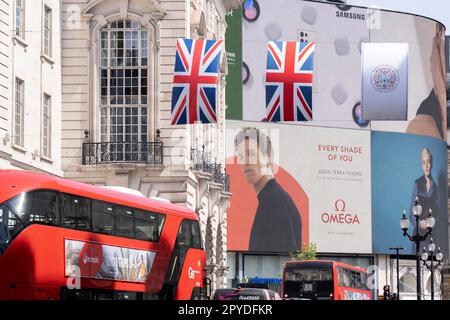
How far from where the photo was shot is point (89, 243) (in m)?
29.7

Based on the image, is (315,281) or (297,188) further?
(297,188)

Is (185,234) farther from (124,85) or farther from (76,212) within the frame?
(124,85)

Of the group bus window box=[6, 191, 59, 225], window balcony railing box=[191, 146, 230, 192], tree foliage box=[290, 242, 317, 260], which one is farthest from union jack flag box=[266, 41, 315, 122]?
tree foliage box=[290, 242, 317, 260]

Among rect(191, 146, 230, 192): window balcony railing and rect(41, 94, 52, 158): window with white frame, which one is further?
rect(191, 146, 230, 192): window balcony railing

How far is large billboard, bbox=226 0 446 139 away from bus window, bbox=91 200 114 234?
88349mm

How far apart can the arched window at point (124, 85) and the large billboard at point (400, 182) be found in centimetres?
7869

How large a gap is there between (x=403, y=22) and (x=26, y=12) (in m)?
96.1

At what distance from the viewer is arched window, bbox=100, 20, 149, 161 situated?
170 ft

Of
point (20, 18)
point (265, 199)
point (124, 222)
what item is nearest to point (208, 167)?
point (20, 18)

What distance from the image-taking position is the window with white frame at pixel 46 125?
47.4 meters

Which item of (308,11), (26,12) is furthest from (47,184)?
(308,11)

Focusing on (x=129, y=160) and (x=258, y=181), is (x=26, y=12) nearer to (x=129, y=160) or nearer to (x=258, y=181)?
(x=129, y=160)

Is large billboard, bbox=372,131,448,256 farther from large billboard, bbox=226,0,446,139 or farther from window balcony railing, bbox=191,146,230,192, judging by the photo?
window balcony railing, bbox=191,146,230,192

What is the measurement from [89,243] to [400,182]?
10363 cm
